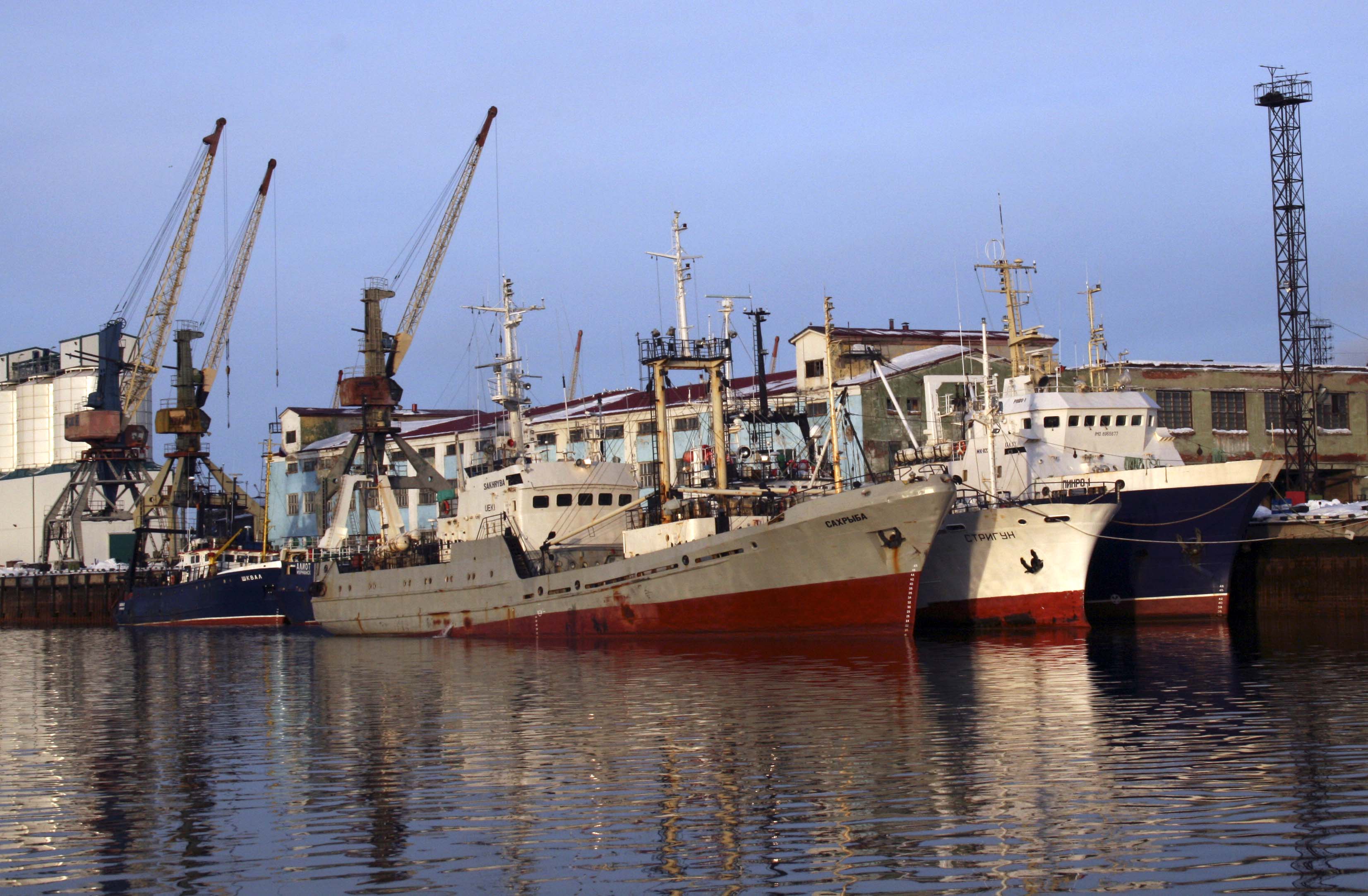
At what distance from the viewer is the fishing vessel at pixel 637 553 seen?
35.5m

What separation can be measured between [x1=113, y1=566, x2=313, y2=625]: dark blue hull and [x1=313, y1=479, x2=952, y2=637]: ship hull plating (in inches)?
901

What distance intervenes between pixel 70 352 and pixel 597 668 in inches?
2936

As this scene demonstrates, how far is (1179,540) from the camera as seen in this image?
40.0 metres

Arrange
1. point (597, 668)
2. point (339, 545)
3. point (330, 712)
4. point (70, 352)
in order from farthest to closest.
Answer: point (70, 352) → point (339, 545) → point (597, 668) → point (330, 712)

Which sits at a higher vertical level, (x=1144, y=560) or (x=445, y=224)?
(x=445, y=224)

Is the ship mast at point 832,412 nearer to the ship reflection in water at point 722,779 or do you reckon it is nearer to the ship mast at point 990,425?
the ship mast at point 990,425

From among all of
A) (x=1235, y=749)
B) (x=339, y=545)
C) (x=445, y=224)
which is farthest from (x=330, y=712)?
(x=445, y=224)

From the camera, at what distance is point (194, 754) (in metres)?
20.6

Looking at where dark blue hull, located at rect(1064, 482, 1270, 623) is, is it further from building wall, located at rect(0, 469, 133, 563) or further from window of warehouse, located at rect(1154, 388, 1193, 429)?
building wall, located at rect(0, 469, 133, 563)

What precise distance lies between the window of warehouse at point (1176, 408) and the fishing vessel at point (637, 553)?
21.4 metres

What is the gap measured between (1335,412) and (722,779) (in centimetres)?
5441

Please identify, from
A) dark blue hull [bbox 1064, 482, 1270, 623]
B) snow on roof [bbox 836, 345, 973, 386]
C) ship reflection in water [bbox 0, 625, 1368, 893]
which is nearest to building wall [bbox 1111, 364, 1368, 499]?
snow on roof [bbox 836, 345, 973, 386]

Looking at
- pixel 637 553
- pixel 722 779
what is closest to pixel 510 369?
pixel 637 553

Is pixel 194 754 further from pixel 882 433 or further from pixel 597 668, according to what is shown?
pixel 882 433
